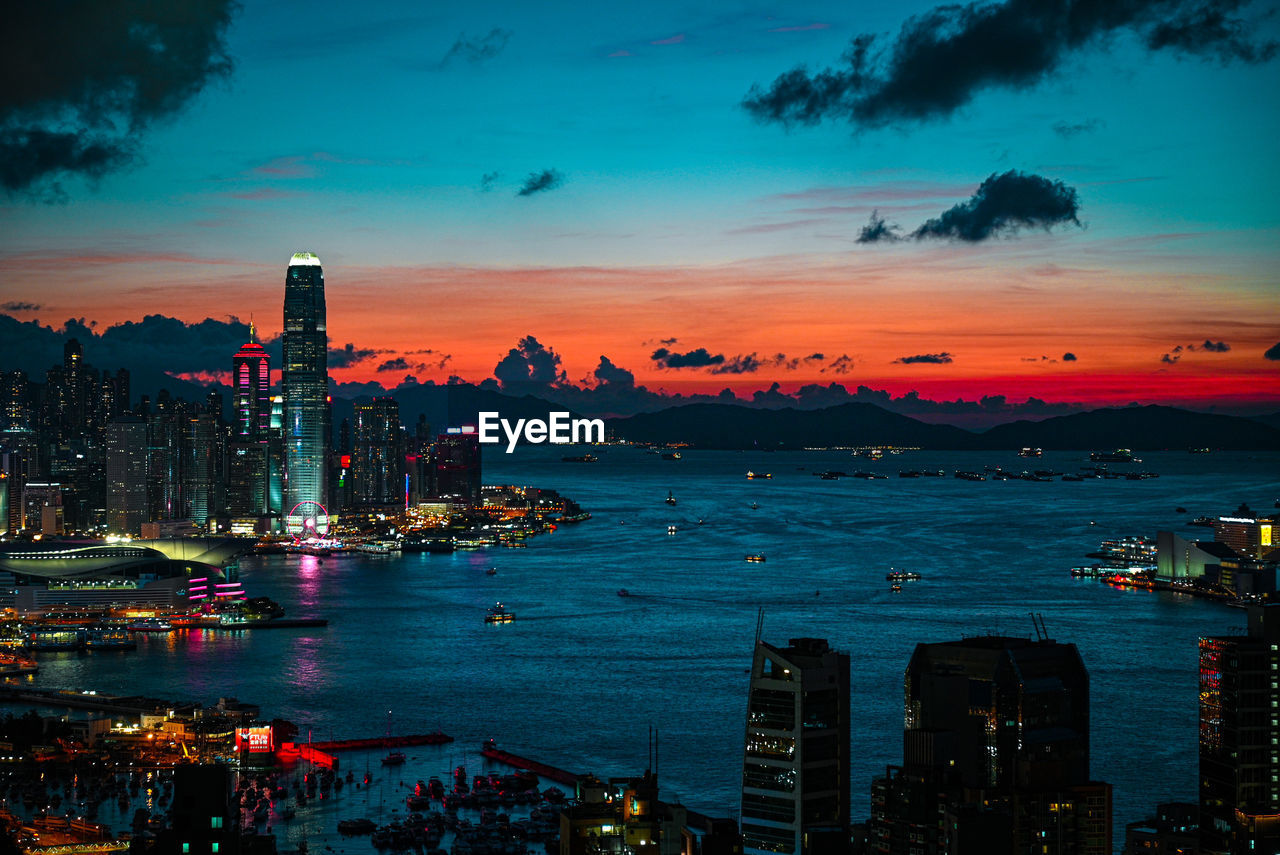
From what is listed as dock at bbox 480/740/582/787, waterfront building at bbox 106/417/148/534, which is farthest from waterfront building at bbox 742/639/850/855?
waterfront building at bbox 106/417/148/534

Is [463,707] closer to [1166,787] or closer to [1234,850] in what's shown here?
[1166,787]

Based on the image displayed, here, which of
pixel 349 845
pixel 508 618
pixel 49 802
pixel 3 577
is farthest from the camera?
pixel 3 577

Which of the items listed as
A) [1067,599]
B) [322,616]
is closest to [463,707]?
[322,616]

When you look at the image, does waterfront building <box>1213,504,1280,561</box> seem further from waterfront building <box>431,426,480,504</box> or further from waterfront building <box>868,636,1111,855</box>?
waterfront building <box>431,426,480,504</box>

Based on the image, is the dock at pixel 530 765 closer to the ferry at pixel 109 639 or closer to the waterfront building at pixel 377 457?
the ferry at pixel 109 639

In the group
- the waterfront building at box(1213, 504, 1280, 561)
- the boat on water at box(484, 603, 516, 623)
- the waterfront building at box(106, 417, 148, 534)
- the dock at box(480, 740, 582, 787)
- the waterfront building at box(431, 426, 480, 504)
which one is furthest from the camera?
the waterfront building at box(431, 426, 480, 504)

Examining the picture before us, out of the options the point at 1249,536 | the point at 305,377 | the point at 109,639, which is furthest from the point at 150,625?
the point at 305,377

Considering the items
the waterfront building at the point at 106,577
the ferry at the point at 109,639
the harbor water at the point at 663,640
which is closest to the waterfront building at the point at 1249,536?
the harbor water at the point at 663,640

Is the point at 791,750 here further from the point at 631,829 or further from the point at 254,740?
the point at 254,740
